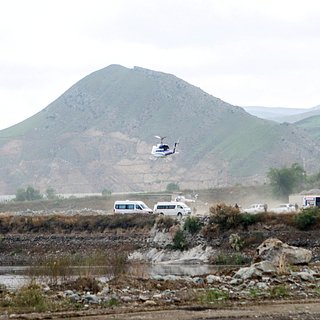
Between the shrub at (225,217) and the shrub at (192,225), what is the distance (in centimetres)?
110

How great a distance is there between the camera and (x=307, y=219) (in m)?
67.8

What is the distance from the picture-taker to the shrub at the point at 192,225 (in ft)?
237

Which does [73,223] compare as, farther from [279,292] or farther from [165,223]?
[279,292]

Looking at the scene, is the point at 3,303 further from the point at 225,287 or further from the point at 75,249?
the point at 75,249

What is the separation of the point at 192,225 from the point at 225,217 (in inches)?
105

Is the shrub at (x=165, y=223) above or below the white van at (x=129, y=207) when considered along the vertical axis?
below

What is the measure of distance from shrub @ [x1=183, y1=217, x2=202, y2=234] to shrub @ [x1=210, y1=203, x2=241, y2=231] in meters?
1.10

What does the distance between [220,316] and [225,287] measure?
6.98m

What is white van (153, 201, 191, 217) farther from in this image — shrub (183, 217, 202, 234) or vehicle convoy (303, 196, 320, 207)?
vehicle convoy (303, 196, 320, 207)

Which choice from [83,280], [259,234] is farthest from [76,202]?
[83,280]

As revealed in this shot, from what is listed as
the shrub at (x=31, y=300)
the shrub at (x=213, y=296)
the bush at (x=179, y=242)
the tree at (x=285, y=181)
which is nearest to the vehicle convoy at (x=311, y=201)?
the bush at (x=179, y=242)

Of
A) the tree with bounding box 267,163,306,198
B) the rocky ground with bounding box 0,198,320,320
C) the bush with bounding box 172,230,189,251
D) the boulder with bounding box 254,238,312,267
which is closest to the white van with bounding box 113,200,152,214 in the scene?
the bush with bounding box 172,230,189,251

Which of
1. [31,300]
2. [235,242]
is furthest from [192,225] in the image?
[31,300]

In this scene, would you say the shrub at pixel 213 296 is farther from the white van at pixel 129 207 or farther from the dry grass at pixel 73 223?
the white van at pixel 129 207
